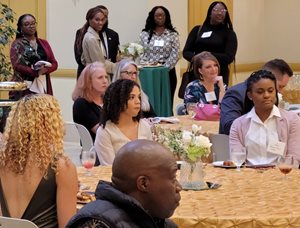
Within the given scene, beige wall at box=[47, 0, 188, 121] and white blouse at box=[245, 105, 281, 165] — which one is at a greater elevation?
beige wall at box=[47, 0, 188, 121]

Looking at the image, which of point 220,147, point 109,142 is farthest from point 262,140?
point 109,142

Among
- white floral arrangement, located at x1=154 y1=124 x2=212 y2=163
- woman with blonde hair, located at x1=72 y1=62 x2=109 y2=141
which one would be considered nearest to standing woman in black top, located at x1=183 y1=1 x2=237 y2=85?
woman with blonde hair, located at x1=72 y1=62 x2=109 y2=141

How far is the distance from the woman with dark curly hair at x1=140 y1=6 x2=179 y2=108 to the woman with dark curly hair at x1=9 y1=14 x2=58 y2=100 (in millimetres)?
1611

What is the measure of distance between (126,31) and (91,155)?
6978 mm

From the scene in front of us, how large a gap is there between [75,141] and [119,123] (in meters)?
5.84

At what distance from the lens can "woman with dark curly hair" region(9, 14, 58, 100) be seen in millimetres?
9086

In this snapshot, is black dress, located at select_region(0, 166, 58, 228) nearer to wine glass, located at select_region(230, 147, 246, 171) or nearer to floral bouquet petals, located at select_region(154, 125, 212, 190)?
floral bouquet petals, located at select_region(154, 125, 212, 190)

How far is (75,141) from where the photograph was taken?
11000 mm

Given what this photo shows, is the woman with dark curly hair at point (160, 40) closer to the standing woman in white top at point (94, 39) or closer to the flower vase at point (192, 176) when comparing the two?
the standing woman in white top at point (94, 39)

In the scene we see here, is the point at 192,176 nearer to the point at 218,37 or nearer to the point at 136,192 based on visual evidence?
the point at 136,192

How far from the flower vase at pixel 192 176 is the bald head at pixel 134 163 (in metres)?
1.84

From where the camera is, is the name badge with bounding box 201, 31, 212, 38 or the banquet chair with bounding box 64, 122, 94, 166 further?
the name badge with bounding box 201, 31, 212, 38
